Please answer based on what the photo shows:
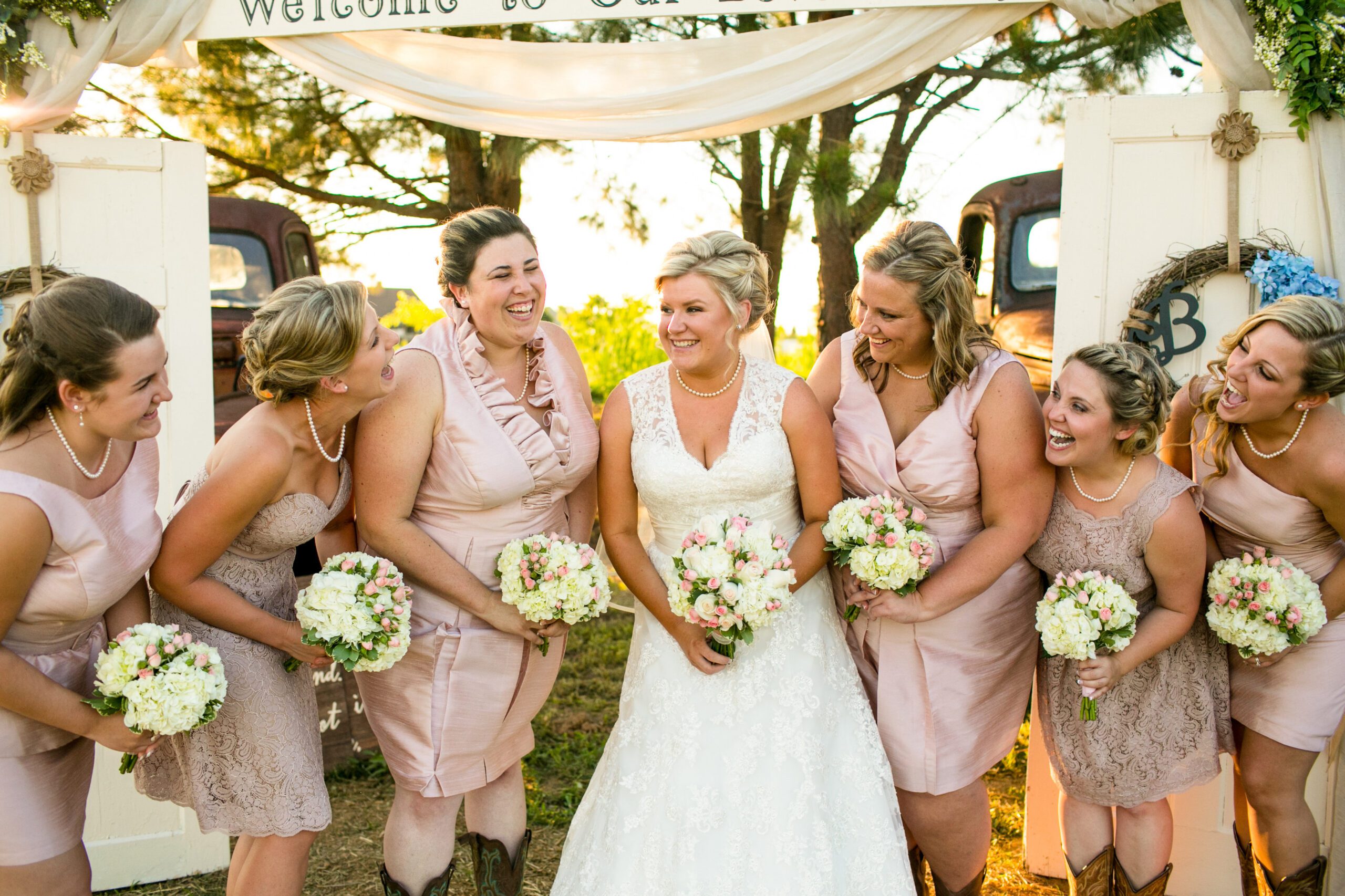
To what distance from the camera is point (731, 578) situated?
3.11 m

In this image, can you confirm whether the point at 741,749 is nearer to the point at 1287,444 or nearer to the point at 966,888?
the point at 966,888

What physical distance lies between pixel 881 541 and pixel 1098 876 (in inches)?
53.1

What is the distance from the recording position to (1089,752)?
11.1ft

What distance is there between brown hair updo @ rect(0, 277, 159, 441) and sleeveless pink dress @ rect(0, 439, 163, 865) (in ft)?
0.65

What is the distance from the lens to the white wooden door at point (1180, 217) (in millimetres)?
3830

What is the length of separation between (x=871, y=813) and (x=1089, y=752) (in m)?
0.74

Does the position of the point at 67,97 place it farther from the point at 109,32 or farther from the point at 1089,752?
the point at 1089,752

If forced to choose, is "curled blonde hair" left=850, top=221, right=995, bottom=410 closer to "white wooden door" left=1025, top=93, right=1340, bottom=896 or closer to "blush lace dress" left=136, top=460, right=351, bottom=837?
"white wooden door" left=1025, top=93, right=1340, bottom=896

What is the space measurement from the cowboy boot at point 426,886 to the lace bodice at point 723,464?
50.7 inches

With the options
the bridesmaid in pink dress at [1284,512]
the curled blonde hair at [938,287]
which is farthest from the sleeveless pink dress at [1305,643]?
the curled blonde hair at [938,287]

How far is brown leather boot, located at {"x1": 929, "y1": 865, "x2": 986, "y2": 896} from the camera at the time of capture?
3.51m

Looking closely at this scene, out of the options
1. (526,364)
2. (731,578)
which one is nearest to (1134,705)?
(731,578)

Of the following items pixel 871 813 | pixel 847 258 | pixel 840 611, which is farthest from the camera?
pixel 847 258

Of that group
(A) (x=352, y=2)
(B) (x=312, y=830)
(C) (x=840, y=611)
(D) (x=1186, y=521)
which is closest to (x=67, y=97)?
(A) (x=352, y=2)
